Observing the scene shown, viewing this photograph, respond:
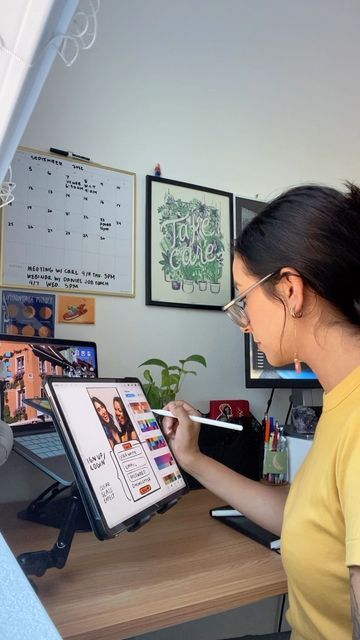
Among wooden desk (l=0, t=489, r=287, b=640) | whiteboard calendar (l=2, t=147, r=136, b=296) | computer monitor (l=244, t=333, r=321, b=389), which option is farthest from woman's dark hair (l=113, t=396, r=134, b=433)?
computer monitor (l=244, t=333, r=321, b=389)

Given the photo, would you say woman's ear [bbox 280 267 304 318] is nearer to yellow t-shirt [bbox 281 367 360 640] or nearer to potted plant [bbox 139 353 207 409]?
yellow t-shirt [bbox 281 367 360 640]

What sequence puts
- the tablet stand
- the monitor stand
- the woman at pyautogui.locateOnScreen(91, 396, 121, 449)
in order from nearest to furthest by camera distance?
the tablet stand, the woman at pyautogui.locateOnScreen(91, 396, 121, 449), the monitor stand

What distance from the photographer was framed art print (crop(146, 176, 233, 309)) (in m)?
1.46

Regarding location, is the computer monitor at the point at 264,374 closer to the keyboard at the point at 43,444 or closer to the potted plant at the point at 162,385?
the potted plant at the point at 162,385

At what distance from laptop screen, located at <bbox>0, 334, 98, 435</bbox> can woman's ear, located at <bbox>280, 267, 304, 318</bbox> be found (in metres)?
0.52

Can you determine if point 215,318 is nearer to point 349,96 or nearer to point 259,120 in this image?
point 259,120

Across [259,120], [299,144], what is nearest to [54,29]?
[259,120]

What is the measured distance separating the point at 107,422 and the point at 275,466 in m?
0.64

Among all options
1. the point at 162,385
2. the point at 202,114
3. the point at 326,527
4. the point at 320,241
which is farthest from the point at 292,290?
the point at 202,114

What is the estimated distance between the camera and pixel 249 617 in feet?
4.96

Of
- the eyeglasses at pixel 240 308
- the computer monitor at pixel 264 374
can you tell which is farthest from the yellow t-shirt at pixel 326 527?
the computer monitor at pixel 264 374

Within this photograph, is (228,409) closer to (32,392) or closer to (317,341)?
(32,392)

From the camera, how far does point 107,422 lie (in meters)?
0.85

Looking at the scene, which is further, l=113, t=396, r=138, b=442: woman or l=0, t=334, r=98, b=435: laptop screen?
l=0, t=334, r=98, b=435: laptop screen
